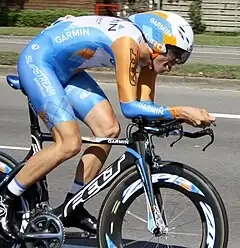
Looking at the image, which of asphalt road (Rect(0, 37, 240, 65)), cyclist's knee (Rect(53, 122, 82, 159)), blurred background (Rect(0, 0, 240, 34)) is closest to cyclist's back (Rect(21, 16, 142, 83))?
cyclist's knee (Rect(53, 122, 82, 159))

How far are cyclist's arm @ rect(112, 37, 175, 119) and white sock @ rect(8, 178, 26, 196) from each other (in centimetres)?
80

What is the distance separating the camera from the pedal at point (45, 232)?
4.16 meters

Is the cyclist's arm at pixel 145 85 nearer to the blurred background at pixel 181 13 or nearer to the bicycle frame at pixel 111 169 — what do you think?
the bicycle frame at pixel 111 169

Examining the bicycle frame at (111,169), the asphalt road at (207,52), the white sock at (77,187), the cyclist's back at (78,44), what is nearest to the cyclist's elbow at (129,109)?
the bicycle frame at (111,169)

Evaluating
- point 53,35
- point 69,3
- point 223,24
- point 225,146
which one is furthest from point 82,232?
point 69,3

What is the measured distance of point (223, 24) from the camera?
29406mm

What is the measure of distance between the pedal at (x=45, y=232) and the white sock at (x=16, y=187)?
0.17m

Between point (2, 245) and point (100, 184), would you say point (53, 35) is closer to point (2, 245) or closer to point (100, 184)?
point (100, 184)

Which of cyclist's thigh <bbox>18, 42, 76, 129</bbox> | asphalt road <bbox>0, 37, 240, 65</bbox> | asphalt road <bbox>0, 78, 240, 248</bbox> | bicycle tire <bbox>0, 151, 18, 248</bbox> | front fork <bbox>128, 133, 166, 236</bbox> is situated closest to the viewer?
front fork <bbox>128, 133, 166, 236</bbox>

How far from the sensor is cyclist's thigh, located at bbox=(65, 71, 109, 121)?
4254 mm

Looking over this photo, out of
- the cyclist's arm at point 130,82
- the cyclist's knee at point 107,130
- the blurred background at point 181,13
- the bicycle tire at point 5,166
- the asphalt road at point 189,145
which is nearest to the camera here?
the cyclist's arm at point 130,82

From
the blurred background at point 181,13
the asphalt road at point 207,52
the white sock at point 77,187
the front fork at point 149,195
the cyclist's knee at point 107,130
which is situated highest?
the cyclist's knee at point 107,130

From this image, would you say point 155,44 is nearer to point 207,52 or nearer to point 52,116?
point 52,116

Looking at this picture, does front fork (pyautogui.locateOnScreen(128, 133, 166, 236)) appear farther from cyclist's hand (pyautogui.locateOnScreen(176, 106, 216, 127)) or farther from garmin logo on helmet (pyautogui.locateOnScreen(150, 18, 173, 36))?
garmin logo on helmet (pyautogui.locateOnScreen(150, 18, 173, 36))
